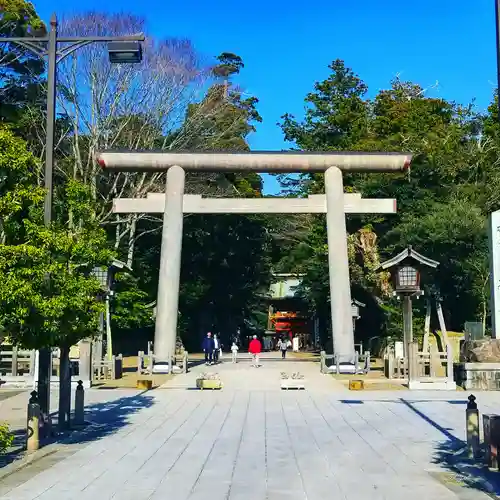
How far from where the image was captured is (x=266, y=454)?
34.2 ft

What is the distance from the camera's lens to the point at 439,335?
95.4 ft

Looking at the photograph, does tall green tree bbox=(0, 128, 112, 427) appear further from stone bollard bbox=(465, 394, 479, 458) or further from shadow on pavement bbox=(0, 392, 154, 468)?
stone bollard bbox=(465, 394, 479, 458)

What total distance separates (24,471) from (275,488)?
3.45 meters

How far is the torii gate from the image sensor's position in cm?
2658

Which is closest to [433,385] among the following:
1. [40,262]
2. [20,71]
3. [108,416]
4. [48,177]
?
[108,416]

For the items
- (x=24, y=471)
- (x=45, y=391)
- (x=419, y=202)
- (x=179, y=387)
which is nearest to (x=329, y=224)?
(x=179, y=387)

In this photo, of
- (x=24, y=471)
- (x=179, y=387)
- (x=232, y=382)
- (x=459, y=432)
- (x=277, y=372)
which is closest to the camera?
(x=24, y=471)

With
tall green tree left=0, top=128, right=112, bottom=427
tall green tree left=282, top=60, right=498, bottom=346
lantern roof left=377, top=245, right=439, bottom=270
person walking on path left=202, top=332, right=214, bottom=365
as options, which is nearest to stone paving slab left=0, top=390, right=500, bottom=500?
tall green tree left=0, top=128, right=112, bottom=427

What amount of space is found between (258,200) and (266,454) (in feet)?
58.6

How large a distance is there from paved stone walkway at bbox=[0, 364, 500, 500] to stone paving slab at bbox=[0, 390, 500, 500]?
0.05 feet

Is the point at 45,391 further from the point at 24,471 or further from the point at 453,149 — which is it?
the point at 453,149

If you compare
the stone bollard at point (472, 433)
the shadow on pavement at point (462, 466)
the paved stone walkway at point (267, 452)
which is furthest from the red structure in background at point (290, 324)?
the stone bollard at point (472, 433)

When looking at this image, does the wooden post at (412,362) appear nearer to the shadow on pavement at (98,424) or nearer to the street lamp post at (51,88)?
the shadow on pavement at (98,424)

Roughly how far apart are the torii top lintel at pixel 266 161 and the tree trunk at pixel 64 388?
597 inches
